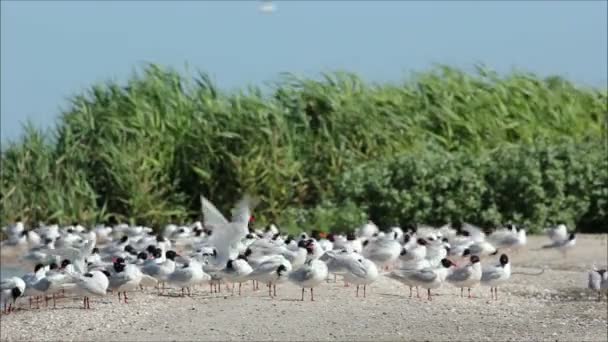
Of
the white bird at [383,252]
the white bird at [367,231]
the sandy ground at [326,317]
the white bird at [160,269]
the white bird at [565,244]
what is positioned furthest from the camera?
the white bird at [367,231]

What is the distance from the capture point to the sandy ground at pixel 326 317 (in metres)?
14.8

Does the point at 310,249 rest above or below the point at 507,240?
above

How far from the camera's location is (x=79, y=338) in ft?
49.7

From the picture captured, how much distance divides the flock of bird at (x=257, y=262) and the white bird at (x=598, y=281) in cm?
1

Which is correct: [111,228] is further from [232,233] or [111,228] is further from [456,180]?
[232,233]

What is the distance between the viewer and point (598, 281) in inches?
714

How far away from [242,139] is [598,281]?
34.7 ft

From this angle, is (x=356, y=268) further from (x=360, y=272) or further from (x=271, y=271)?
(x=271, y=271)

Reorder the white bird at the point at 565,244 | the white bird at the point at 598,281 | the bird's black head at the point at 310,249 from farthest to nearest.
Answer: the white bird at the point at 565,244
the bird's black head at the point at 310,249
the white bird at the point at 598,281

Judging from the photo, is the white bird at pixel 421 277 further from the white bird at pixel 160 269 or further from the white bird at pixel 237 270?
the white bird at pixel 160 269

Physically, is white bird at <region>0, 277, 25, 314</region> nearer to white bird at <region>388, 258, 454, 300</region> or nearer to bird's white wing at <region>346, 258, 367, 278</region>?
bird's white wing at <region>346, 258, 367, 278</region>

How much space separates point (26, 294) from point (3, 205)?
31.4 feet

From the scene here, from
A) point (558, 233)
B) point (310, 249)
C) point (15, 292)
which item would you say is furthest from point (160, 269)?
point (558, 233)

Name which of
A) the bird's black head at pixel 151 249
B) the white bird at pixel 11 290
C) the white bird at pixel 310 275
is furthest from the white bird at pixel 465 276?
the white bird at pixel 11 290
